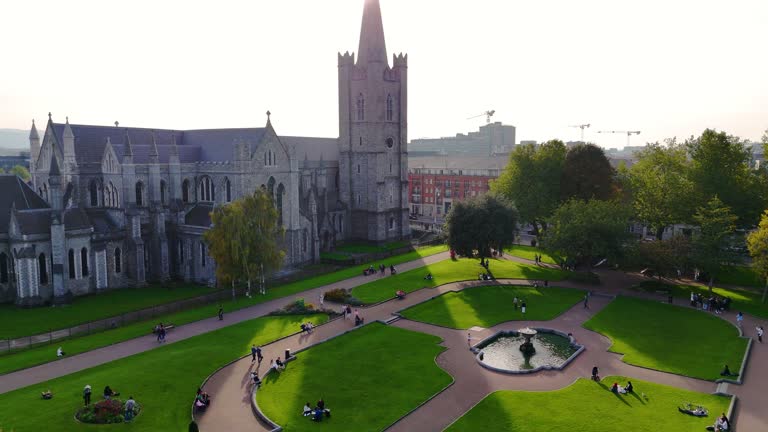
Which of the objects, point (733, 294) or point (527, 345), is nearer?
point (527, 345)

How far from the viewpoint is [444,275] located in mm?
63594

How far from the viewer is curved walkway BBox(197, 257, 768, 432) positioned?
28859 mm

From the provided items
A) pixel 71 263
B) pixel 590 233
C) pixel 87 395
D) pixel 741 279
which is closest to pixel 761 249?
pixel 741 279

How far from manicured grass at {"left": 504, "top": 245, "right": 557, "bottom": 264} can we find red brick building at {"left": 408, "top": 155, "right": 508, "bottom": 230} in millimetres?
27195

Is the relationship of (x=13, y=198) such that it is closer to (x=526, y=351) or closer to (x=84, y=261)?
(x=84, y=261)

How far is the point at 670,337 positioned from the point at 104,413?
134ft

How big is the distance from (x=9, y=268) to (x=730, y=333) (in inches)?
2613

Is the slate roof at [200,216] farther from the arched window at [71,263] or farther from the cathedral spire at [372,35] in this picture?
the cathedral spire at [372,35]

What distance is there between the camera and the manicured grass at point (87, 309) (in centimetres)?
4469

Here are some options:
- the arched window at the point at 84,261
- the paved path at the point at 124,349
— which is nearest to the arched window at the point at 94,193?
the arched window at the point at 84,261

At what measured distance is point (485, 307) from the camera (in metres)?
50.9

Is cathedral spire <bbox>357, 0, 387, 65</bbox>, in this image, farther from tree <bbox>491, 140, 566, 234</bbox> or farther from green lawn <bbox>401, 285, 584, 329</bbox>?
green lawn <bbox>401, 285, 584, 329</bbox>

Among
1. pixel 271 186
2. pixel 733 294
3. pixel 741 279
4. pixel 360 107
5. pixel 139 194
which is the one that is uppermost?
pixel 360 107

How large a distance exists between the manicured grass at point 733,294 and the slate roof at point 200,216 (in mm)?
50032
